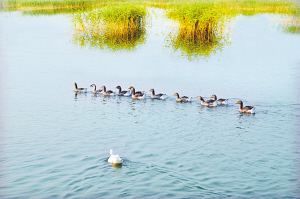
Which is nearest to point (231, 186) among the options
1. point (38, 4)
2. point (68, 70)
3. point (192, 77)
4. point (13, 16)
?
point (192, 77)

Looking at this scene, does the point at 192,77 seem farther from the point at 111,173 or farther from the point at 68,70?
the point at 111,173

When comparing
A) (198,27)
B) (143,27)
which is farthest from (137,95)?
(143,27)

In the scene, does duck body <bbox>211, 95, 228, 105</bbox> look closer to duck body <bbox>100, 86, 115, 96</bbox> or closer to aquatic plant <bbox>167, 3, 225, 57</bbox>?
duck body <bbox>100, 86, 115, 96</bbox>

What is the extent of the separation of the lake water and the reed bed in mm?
3363

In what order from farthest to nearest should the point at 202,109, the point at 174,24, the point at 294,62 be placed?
the point at 174,24
the point at 294,62
the point at 202,109

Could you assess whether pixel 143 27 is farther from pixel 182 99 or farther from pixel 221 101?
pixel 221 101

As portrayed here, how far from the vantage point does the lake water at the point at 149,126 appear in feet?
46.8

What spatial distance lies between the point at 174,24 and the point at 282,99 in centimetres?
2370

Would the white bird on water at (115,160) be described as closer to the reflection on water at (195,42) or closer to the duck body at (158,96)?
the duck body at (158,96)

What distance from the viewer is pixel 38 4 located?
57219 mm

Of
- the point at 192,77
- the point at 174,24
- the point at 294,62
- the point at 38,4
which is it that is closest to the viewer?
the point at 192,77

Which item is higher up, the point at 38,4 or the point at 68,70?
the point at 38,4

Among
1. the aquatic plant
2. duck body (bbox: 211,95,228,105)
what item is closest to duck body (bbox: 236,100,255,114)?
duck body (bbox: 211,95,228,105)

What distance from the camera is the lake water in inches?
562
